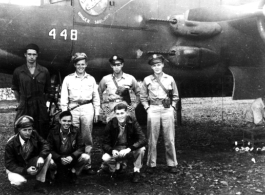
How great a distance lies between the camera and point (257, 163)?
4777 millimetres

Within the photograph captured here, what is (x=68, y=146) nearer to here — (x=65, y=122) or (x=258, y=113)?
(x=65, y=122)

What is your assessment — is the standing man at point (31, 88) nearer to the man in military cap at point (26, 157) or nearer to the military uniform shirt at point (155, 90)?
the man in military cap at point (26, 157)

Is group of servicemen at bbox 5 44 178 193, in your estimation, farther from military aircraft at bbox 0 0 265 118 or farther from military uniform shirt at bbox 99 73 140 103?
military aircraft at bbox 0 0 265 118

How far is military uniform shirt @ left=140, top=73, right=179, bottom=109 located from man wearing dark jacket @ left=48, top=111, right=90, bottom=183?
3.64ft

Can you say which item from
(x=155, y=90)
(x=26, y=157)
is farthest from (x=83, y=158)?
(x=155, y=90)

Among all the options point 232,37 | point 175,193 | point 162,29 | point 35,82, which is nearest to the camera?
point 175,193

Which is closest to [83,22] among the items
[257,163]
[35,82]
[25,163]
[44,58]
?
[44,58]

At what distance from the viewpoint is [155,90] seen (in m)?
4.45

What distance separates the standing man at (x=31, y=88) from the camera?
4.18 meters

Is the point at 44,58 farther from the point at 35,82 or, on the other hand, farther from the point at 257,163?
the point at 257,163

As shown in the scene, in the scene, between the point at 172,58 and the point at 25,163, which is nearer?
the point at 25,163

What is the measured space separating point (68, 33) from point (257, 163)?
3.55 meters

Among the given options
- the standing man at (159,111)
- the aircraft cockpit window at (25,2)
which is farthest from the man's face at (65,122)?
the aircraft cockpit window at (25,2)

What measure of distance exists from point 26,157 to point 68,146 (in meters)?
0.51
